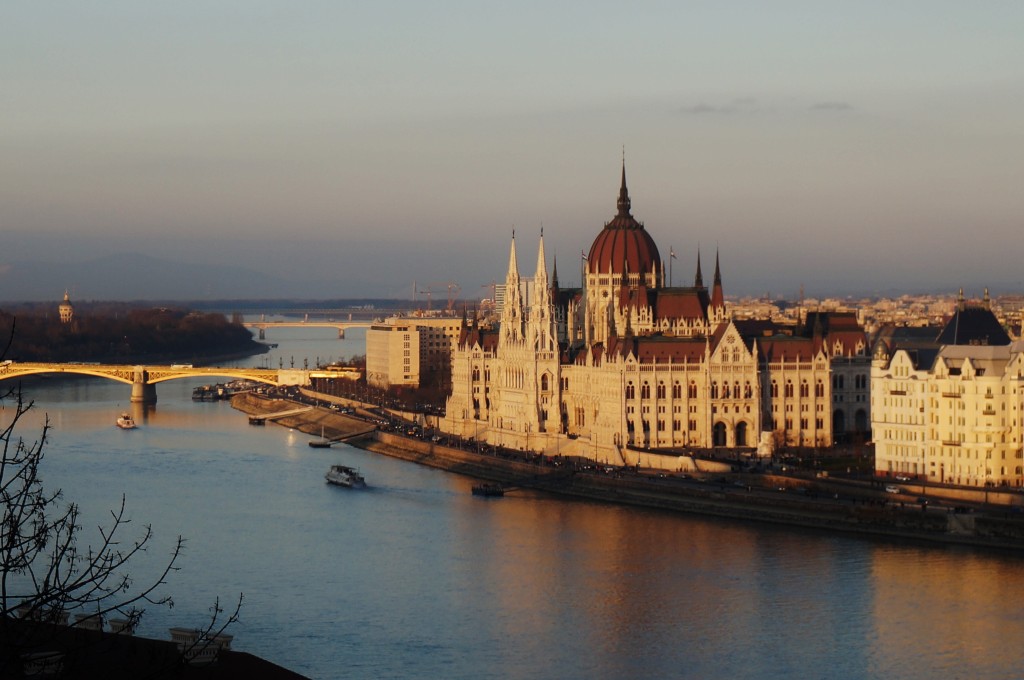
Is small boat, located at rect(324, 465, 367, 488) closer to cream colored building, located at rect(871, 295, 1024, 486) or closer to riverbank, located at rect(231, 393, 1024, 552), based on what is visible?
riverbank, located at rect(231, 393, 1024, 552)

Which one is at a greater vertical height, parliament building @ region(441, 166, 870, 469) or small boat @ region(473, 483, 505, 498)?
parliament building @ region(441, 166, 870, 469)

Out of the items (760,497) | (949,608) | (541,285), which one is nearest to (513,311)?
(541,285)

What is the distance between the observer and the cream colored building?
39.4m

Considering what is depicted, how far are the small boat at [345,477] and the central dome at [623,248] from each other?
14410 millimetres

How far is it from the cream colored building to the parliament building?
574 centimetres

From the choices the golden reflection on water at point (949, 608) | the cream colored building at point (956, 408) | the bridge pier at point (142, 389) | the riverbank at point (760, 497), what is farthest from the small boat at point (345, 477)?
the bridge pier at point (142, 389)

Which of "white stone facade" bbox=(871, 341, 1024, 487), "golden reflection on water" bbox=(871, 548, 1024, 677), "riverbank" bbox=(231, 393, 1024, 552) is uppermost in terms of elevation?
"white stone facade" bbox=(871, 341, 1024, 487)

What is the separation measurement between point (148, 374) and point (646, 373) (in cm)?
3378

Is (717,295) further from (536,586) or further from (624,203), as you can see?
(536,586)

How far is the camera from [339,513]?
40.1 m

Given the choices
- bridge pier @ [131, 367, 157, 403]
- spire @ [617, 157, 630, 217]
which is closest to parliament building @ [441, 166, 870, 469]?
spire @ [617, 157, 630, 217]

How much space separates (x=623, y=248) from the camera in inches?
2311

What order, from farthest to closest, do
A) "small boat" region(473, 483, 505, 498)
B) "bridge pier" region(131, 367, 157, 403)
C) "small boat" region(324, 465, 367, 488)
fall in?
1. "bridge pier" region(131, 367, 157, 403)
2. "small boat" region(324, 465, 367, 488)
3. "small boat" region(473, 483, 505, 498)

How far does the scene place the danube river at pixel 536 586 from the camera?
84.3ft
